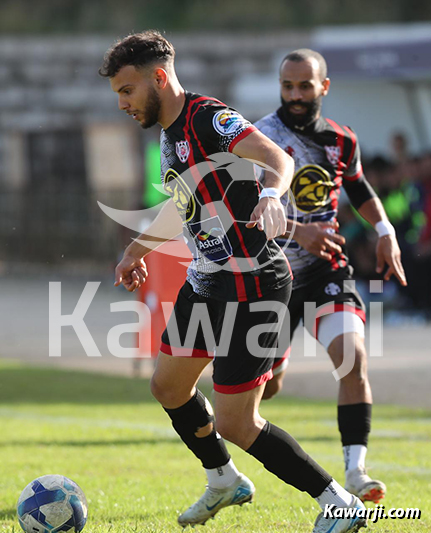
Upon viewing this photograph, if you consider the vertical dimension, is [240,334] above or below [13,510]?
above

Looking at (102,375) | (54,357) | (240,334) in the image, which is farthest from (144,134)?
(240,334)

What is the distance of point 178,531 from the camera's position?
507cm

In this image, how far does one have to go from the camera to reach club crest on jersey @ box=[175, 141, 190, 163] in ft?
15.7

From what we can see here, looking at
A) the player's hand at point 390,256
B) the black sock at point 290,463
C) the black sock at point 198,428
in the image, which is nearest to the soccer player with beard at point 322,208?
the player's hand at point 390,256

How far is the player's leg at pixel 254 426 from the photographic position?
4.70m

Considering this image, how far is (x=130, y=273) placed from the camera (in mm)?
5406

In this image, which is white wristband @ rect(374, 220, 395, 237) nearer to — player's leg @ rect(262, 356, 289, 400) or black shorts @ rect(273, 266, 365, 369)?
black shorts @ rect(273, 266, 365, 369)

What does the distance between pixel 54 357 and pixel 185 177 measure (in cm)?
928

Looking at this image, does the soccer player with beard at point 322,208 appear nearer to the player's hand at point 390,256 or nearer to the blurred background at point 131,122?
the player's hand at point 390,256

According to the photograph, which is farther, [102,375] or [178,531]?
[102,375]

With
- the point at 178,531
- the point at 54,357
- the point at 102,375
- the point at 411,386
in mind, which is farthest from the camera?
the point at 54,357

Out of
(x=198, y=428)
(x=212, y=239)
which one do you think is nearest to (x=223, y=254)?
(x=212, y=239)

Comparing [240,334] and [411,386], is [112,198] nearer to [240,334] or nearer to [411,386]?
[411,386]

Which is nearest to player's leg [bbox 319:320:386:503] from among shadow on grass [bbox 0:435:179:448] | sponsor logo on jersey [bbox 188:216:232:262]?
sponsor logo on jersey [bbox 188:216:232:262]
